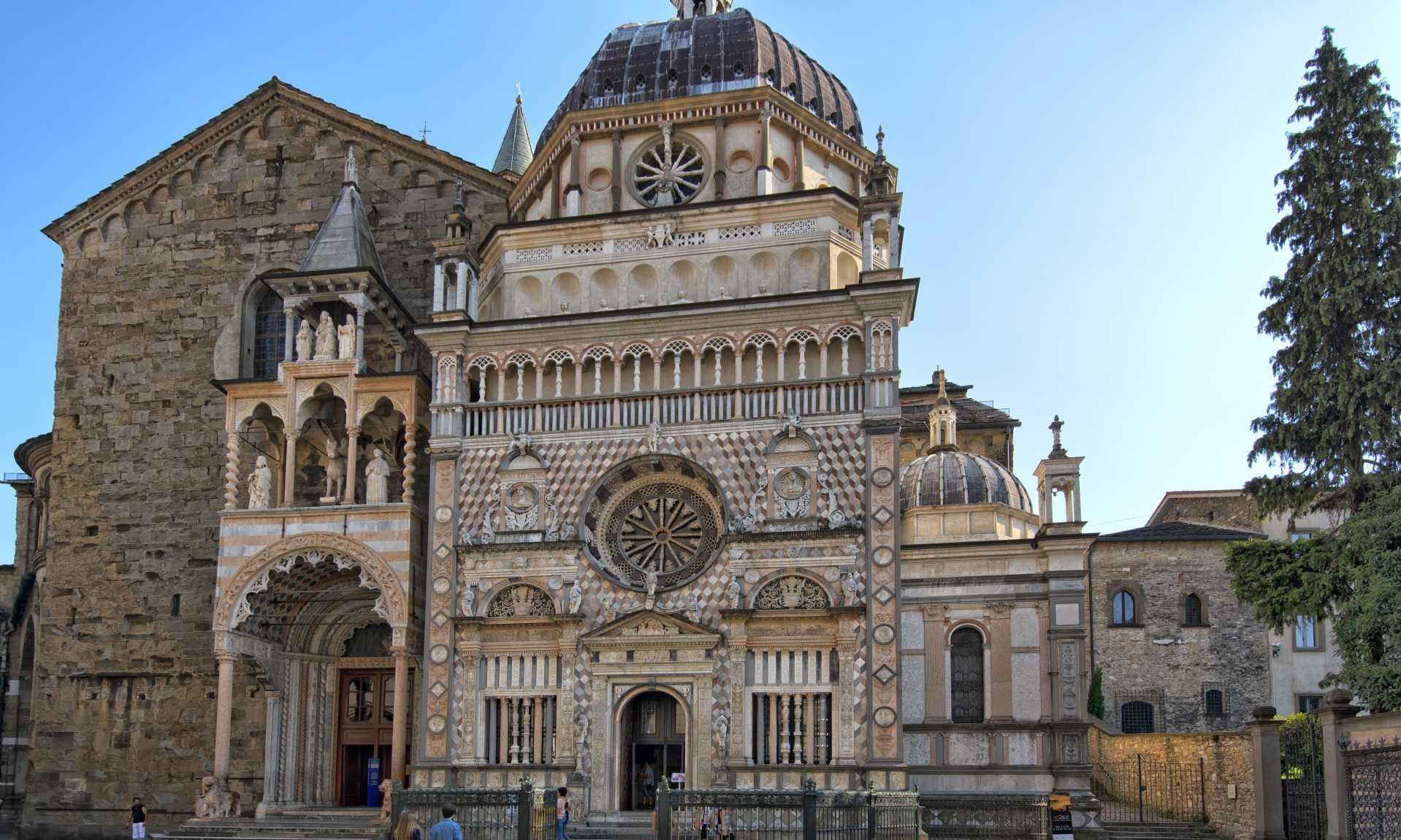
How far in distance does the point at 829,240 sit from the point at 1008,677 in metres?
9.66

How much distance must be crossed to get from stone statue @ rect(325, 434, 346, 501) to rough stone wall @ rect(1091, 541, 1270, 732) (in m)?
23.9

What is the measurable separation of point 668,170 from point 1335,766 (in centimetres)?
1869

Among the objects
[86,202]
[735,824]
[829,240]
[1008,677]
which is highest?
[86,202]

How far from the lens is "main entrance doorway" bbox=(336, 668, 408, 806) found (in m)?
34.1

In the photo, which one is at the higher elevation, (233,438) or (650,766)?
(233,438)

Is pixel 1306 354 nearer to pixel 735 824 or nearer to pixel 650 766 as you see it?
pixel 735 824

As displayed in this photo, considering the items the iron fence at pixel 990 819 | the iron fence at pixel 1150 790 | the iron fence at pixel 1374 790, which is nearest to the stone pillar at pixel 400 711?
the iron fence at pixel 990 819

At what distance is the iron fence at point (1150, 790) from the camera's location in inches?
1235

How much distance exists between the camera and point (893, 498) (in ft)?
93.3

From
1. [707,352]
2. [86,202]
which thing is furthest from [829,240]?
[86,202]

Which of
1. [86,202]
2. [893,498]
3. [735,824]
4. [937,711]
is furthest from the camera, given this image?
[86,202]

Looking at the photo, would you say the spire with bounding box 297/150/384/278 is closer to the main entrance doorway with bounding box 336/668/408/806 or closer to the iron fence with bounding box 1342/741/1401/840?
the main entrance doorway with bounding box 336/668/408/806

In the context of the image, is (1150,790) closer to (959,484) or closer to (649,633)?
(959,484)

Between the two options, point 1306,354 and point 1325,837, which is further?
point 1306,354
